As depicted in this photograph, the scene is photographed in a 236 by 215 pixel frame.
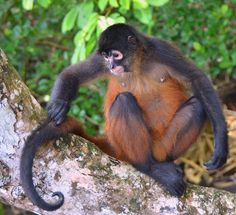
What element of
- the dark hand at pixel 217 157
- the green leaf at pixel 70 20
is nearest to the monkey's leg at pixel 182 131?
the dark hand at pixel 217 157

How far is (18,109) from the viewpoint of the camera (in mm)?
3363

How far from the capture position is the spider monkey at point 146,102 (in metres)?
4.11

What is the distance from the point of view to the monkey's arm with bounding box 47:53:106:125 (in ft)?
12.6

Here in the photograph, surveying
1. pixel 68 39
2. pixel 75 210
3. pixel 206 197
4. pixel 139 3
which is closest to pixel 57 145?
pixel 75 210

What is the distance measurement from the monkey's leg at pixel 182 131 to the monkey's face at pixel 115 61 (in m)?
0.57

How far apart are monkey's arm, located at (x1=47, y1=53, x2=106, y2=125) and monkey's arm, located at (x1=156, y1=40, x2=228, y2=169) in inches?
20.3

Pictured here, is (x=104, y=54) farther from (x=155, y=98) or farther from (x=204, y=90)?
(x=204, y=90)

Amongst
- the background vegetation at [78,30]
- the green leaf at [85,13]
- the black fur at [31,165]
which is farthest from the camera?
the background vegetation at [78,30]

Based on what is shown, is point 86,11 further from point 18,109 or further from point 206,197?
point 206,197

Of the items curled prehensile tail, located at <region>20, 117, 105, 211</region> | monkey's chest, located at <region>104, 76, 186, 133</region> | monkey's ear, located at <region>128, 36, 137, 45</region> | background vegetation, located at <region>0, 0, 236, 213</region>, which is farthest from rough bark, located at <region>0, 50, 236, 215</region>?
background vegetation, located at <region>0, 0, 236, 213</region>

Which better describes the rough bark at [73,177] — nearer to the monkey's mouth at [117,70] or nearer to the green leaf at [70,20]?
→ the monkey's mouth at [117,70]

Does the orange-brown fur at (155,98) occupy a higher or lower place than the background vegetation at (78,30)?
A: higher

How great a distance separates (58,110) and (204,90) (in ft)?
3.87

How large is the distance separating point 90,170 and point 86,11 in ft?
5.66
